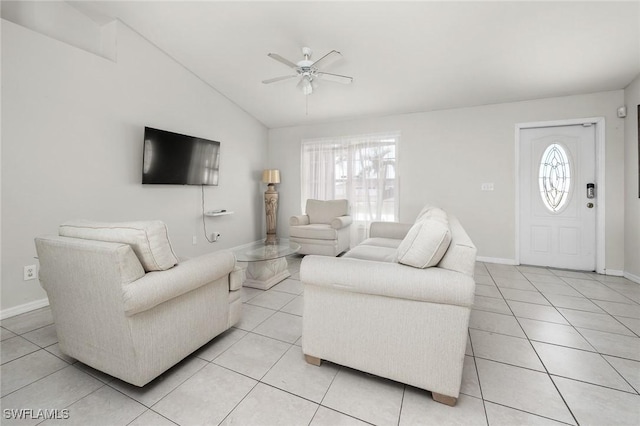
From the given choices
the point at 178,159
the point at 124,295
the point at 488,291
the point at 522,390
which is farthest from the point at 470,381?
the point at 178,159

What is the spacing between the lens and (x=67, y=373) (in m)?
1.54

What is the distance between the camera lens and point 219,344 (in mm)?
1844

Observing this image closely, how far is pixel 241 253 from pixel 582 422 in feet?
9.08

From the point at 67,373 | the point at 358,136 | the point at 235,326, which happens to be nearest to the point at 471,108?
the point at 358,136

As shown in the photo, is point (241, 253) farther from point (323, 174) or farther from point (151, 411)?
point (323, 174)

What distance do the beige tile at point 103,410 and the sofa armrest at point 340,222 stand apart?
319cm

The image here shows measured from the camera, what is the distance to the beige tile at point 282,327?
1943 millimetres

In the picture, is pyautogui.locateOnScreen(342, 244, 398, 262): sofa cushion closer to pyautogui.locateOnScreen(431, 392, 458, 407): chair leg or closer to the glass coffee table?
the glass coffee table

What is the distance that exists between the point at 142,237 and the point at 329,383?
127 centimetres

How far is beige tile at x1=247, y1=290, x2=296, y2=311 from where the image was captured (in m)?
2.48

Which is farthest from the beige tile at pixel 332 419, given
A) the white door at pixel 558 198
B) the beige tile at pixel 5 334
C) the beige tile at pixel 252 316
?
the white door at pixel 558 198

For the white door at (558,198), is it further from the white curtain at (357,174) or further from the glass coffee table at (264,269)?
the glass coffee table at (264,269)

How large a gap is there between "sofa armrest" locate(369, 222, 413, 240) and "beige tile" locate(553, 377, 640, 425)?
7.00 ft

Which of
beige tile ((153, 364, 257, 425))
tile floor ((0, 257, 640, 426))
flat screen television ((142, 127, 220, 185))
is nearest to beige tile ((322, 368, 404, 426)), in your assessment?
tile floor ((0, 257, 640, 426))
